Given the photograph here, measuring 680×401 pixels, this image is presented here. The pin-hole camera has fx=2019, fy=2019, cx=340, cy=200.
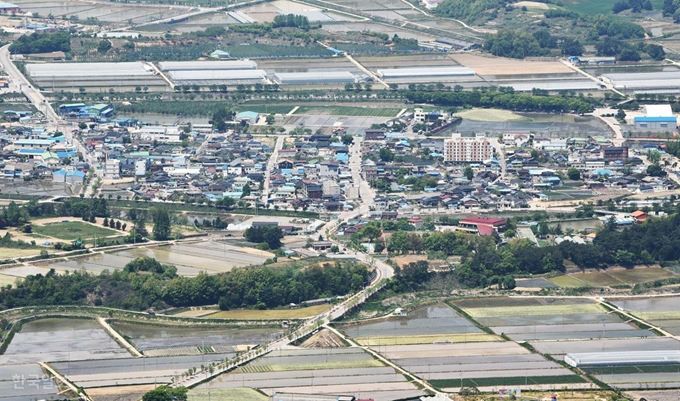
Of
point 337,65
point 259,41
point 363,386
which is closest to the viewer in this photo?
point 363,386

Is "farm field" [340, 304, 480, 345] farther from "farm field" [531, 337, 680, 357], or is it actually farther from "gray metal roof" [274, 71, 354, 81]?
"gray metal roof" [274, 71, 354, 81]

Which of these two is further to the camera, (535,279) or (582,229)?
(582,229)

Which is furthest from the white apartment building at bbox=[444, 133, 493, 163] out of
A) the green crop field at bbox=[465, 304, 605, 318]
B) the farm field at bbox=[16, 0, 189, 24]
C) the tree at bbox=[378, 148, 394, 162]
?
the farm field at bbox=[16, 0, 189, 24]

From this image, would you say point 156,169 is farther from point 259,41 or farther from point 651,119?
point 259,41

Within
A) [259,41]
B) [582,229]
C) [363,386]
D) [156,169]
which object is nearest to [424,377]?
[363,386]

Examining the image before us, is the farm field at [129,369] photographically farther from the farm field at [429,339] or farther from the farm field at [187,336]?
the farm field at [429,339]

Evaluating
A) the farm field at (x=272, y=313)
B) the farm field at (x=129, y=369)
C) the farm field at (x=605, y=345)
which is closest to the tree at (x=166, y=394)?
the farm field at (x=129, y=369)

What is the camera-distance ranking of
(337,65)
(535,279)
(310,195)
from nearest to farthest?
(535,279)
(310,195)
(337,65)
